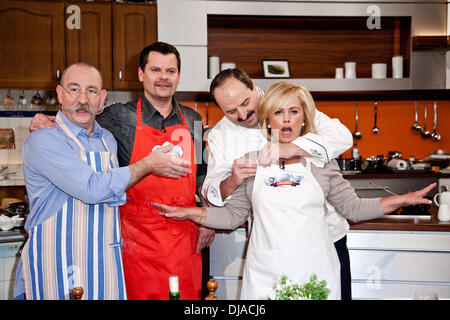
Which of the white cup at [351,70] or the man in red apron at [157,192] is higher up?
the white cup at [351,70]

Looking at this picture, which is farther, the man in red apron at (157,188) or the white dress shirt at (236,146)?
the man in red apron at (157,188)

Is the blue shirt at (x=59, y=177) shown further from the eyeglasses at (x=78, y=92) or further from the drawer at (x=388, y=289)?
the drawer at (x=388, y=289)

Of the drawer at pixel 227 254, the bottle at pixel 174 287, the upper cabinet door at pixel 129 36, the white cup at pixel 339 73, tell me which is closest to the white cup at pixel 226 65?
the upper cabinet door at pixel 129 36

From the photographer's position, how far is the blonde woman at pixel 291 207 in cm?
152

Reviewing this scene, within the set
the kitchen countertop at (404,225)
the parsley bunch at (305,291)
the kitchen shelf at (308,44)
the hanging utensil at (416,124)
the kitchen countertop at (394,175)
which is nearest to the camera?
the parsley bunch at (305,291)

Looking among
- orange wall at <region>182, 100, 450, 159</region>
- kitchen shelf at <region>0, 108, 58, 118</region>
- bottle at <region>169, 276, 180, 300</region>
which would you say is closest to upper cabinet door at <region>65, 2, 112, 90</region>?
kitchen shelf at <region>0, 108, 58, 118</region>

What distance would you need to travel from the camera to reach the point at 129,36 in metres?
4.10

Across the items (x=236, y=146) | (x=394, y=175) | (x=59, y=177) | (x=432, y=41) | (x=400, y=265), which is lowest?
(x=400, y=265)

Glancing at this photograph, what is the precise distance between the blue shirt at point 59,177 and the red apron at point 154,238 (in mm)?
279

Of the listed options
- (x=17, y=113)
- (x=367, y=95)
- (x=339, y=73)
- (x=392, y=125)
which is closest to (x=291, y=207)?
(x=339, y=73)

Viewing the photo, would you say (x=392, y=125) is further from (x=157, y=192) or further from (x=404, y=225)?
(x=157, y=192)

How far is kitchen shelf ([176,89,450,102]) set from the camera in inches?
159

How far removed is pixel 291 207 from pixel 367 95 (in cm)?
302

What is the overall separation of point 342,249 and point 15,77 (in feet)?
10.9
